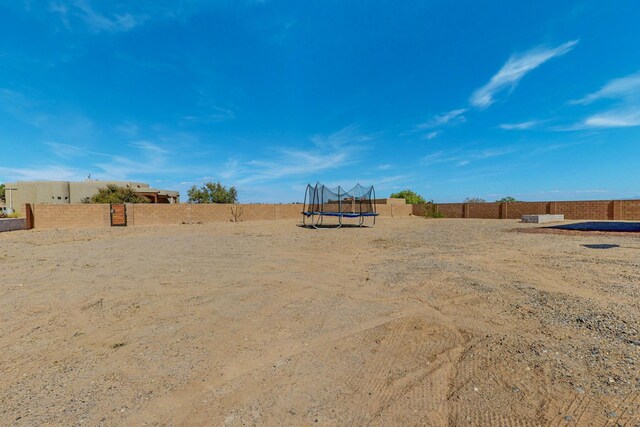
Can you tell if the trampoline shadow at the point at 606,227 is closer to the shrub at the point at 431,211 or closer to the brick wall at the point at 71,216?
the shrub at the point at 431,211

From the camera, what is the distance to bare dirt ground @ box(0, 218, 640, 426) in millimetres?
1828

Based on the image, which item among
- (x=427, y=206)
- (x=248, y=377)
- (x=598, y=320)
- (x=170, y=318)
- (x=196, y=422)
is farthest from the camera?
(x=427, y=206)

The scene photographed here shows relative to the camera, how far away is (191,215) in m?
20.1

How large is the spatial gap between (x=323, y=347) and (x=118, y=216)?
18966mm

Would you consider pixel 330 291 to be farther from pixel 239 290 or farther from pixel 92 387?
pixel 92 387

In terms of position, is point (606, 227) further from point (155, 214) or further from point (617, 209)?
point (155, 214)

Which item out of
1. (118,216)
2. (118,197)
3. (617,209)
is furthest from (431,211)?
(118,197)

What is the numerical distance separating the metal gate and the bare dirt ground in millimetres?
13772

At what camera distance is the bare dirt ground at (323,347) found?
1.83 meters

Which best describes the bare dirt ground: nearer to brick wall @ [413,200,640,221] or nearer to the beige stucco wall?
brick wall @ [413,200,640,221]

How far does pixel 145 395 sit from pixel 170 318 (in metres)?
1.44

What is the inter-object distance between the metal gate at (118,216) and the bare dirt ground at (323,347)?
1377 centimetres

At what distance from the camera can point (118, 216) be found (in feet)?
57.5

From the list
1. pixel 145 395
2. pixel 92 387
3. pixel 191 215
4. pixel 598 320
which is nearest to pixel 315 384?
pixel 145 395
